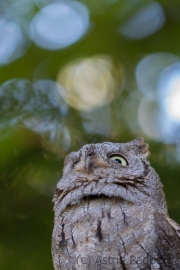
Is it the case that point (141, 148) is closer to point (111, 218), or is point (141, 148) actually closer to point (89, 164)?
point (89, 164)

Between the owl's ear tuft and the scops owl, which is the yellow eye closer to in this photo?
the scops owl

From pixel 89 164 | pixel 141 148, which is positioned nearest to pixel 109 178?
pixel 89 164

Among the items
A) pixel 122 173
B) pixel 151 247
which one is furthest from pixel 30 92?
pixel 151 247

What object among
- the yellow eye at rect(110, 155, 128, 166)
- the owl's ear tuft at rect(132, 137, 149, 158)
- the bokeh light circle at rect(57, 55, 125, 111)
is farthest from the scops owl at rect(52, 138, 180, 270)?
the bokeh light circle at rect(57, 55, 125, 111)

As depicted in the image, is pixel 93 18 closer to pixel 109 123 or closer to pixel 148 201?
pixel 109 123

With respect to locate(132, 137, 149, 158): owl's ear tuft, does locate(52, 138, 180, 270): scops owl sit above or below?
below

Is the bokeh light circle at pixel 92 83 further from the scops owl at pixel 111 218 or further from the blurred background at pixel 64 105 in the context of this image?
the scops owl at pixel 111 218

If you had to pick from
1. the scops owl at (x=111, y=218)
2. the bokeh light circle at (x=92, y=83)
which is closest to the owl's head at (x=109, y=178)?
the scops owl at (x=111, y=218)
